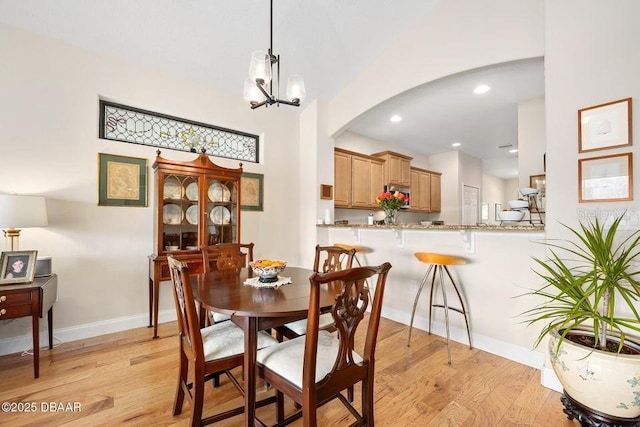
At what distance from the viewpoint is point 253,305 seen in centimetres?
140

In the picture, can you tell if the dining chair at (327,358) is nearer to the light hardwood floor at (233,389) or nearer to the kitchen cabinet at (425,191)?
the light hardwood floor at (233,389)

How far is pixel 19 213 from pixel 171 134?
156 cm

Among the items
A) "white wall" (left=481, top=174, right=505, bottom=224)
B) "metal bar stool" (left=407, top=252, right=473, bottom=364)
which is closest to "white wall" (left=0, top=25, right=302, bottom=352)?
"metal bar stool" (left=407, top=252, right=473, bottom=364)

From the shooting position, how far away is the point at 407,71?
3209 millimetres

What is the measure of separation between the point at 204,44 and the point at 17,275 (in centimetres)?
265

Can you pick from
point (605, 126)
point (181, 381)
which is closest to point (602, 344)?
point (605, 126)

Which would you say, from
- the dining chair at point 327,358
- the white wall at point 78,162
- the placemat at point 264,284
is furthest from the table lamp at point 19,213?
the dining chair at point 327,358

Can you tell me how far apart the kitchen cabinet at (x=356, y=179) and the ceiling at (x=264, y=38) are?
0.91 m

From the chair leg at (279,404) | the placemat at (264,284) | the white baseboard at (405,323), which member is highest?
the placemat at (264,284)

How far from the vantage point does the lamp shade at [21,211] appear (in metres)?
2.11

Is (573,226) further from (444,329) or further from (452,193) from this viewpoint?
(452,193)

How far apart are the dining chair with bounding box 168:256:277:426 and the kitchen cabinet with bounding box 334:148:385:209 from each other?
3.09 m

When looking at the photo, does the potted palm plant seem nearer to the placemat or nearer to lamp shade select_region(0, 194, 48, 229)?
the placemat

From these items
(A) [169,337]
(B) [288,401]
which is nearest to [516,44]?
(B) [288,401]
